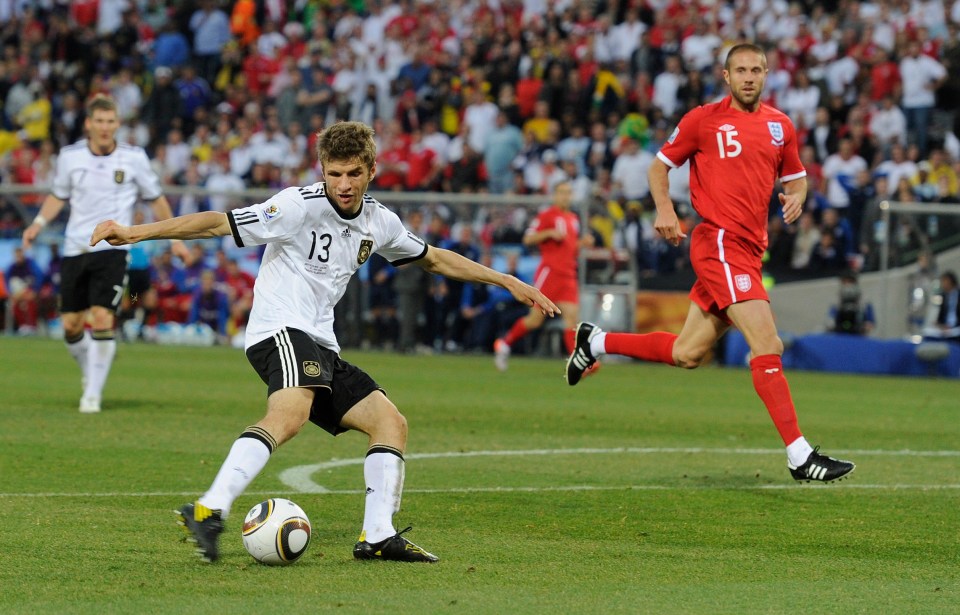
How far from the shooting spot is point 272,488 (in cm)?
820

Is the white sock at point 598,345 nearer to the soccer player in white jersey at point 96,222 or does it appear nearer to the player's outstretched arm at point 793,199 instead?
the player's outstretched arm at point 793,199

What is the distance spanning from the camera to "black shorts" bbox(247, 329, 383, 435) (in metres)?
6.09

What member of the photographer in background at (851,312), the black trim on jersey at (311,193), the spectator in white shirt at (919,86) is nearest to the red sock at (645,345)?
the black trim on jersey at (311,193)

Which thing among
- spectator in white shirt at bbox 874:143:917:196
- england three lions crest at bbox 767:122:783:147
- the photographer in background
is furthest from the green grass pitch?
spectator in white shirt at bbox 874:143:917:196

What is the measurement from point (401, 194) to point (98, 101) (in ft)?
37.1

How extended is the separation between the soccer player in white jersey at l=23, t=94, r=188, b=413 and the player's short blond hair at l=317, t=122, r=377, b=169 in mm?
6544

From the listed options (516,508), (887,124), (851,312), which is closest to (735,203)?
(516,508)

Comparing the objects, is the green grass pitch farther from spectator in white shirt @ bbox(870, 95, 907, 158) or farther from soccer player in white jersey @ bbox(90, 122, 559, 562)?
spectator in white shirt @ bbox(870, 95, 907, 158)

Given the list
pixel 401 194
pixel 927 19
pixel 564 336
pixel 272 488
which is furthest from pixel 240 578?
pixel 927 19

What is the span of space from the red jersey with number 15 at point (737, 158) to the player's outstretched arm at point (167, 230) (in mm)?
3816

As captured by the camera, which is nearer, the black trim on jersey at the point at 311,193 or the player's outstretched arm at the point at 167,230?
the player's outstretched arm at the point at 167,230

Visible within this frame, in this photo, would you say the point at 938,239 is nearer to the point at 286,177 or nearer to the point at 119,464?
the point at 286,177

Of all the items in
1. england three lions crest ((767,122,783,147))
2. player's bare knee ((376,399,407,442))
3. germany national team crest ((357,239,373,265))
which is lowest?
player's bare knee ((376,399,407,442))

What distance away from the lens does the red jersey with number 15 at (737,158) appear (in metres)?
8.88
